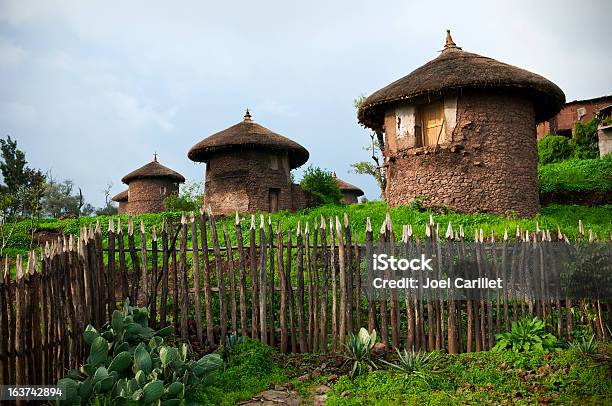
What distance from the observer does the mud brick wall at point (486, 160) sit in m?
14.2

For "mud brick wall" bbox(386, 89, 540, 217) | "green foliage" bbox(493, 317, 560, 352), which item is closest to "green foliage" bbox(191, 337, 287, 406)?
"green foliage" bbox(493, 317, 560, 352)

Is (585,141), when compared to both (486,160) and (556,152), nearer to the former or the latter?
(556,152)

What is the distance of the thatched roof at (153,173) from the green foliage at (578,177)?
855 inches

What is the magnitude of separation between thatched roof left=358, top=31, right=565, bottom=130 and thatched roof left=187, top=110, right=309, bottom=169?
5.24 m

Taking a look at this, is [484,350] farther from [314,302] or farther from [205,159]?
[205,159]

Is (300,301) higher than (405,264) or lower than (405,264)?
lower

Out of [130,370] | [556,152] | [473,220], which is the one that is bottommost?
[130,370]

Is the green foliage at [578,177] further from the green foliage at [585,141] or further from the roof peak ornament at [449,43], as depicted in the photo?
the roof peak ornament at [449,43]

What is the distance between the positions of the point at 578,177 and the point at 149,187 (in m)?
24.3

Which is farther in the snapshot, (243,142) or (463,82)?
(243,142)

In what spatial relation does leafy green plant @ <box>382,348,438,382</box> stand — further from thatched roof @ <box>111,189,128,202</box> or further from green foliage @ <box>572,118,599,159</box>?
thatched roof @ <box>111,189,128,202</box>

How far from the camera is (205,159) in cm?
2152

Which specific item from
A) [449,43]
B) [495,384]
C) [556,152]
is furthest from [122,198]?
[495,384]

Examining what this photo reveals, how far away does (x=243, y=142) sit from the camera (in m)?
19.5
